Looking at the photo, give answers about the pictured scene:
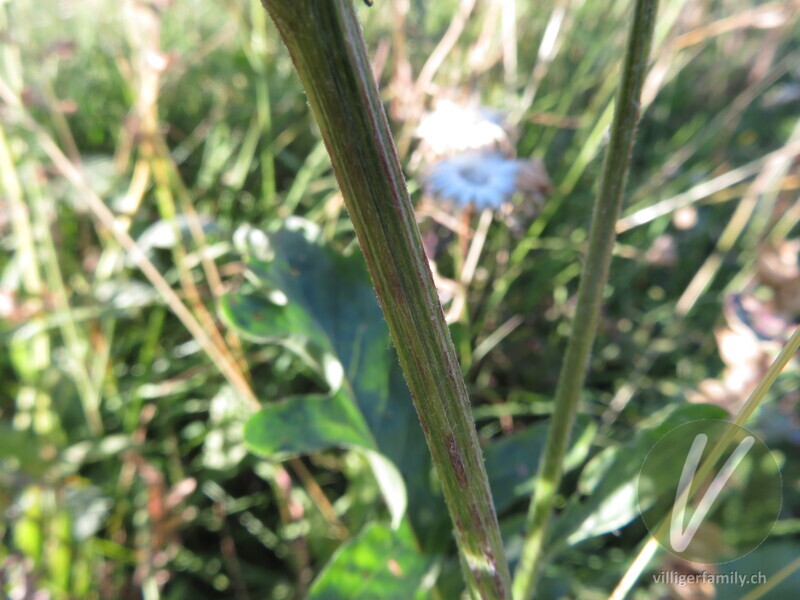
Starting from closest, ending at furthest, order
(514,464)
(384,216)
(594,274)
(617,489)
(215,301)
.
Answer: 1. (384,216)
2. (594,274)
3. (617,489)
4. (514,464)
5. (215,301)

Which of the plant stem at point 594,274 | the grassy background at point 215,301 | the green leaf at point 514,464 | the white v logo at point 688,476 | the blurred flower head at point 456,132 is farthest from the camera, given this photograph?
the blurred flower head at point 456,132

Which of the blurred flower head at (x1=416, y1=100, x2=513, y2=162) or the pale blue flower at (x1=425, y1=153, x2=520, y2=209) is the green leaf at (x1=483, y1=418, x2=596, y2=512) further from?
the blurred flower head at (x1=416, y1=100, x2=513, y2=162)

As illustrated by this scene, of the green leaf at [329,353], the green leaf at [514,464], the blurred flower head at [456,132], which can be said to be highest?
the blurred flower head at [456,132]

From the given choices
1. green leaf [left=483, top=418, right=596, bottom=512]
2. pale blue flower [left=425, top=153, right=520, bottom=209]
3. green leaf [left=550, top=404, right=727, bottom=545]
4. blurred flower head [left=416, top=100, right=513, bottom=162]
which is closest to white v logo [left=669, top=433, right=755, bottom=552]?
green leaf [left=550, top=404, right=727, bottom=545]

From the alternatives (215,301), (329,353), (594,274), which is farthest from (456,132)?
(594,274)

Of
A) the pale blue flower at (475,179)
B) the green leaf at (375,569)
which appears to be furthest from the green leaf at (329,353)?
the pale blue flower at (475,179)

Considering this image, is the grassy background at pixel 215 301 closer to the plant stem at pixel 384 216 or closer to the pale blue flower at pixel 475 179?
the pale blue flower at pixel 475 179

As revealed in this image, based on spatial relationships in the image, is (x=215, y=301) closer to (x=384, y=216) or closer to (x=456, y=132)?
(x=456, y=132)
